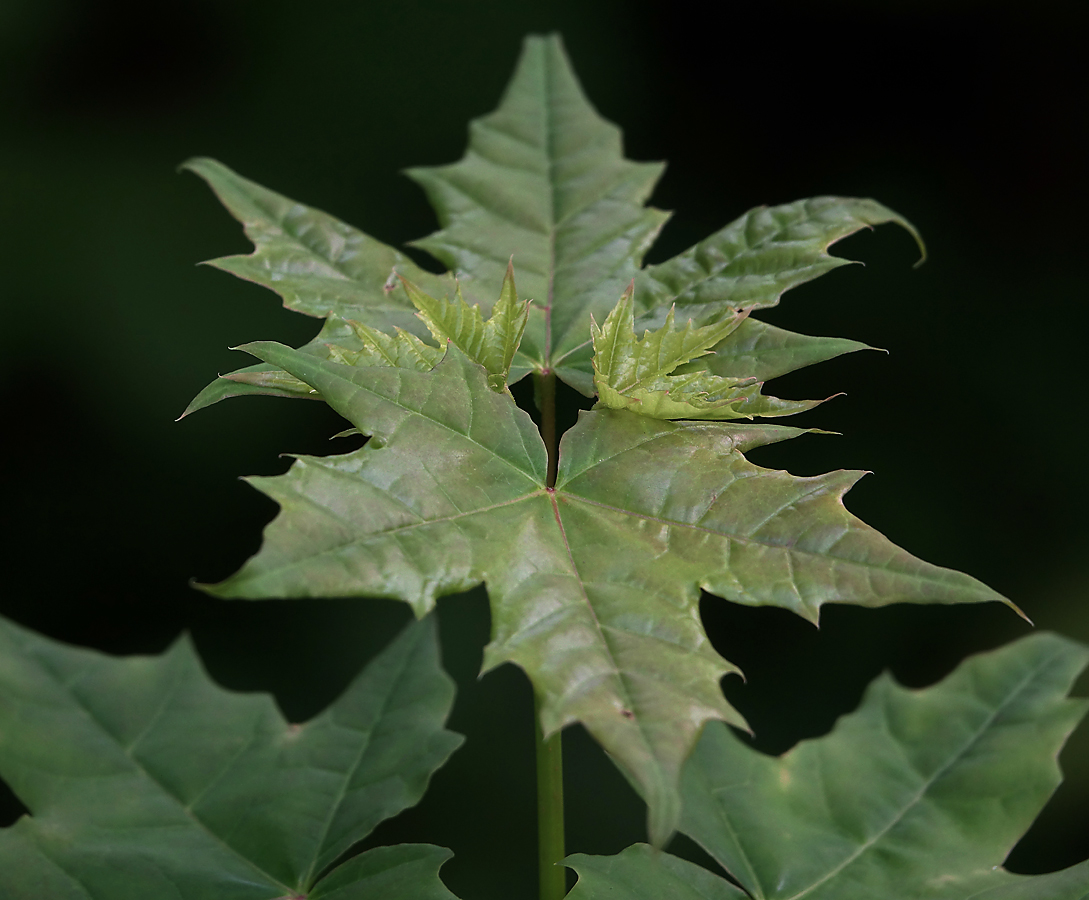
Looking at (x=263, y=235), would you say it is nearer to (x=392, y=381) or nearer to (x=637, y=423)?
(x=392, y=381)

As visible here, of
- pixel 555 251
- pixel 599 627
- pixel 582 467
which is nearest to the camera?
pixel 599 627

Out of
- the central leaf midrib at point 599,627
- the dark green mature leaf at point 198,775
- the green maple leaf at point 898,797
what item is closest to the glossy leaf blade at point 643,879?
the green maple leaf at point 898,797

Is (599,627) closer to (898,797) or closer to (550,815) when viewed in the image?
(550,815)

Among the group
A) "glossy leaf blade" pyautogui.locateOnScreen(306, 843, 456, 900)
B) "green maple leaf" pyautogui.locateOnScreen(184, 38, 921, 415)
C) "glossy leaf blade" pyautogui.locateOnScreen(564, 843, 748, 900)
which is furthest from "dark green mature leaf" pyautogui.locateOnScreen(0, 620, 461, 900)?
"green maple leaf" pyautogui.locateOnScreen(184, 38, 921, 415)

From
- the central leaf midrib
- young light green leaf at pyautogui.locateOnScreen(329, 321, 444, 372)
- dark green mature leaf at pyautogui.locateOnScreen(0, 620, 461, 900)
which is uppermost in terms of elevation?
young light green leaf at pyautogui.locateOnScreen(329, 321, 444, 372)

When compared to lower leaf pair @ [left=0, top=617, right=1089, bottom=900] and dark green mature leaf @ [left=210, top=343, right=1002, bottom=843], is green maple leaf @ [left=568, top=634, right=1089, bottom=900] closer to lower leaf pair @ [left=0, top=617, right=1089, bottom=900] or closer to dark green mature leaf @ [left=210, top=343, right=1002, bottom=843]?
lower leaf pair @ [left=0, top=617, right=1089, bottom=900]

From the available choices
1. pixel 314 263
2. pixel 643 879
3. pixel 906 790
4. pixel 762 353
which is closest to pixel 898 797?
pixel 906 790

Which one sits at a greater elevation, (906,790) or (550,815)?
(550,815)

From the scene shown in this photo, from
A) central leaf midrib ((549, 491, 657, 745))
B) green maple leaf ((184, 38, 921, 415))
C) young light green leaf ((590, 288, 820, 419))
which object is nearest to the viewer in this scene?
central leaf midrib ((549, 491, 657, 745))
